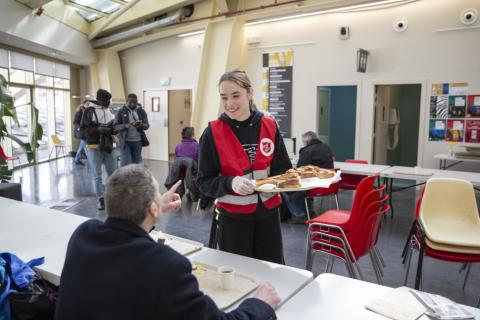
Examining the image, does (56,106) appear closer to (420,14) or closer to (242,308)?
(420,14)

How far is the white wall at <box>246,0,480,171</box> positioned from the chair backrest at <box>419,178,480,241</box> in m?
4.15

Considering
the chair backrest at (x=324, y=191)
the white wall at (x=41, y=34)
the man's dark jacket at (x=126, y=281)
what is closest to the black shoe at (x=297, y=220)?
the chair backrest at (x=324, y=191)

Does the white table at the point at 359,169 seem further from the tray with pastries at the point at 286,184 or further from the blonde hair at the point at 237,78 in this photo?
the blonde hair at the point at 237,78

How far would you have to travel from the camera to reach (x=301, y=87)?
26.3 ft

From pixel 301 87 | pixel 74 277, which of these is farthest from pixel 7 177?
pixel 301 87

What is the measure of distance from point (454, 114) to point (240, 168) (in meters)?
5.85

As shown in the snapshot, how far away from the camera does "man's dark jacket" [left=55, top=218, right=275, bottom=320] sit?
3.14 feet

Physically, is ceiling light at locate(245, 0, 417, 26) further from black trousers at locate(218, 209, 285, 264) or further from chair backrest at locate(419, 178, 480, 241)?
black trousers at locate(218, 209, 285, 264)

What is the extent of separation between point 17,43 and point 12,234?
27.7 feet

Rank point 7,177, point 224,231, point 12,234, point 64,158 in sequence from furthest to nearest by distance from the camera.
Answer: point 64,158, point 7,177, point 12,234, point 224,231

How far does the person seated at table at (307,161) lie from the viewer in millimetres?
4711

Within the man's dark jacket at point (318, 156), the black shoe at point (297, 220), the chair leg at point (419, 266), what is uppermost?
the man's dark jacket at point (318, 156)

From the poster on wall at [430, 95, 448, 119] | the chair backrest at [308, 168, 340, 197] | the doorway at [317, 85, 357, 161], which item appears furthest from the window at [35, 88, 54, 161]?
the poster on wall at [430, 95, 448, 119]

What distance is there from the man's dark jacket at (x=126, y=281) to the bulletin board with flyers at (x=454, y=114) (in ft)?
21.7
